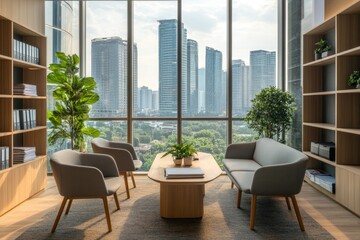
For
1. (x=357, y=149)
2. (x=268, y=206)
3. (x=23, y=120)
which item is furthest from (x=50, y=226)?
(x=357, y=149)

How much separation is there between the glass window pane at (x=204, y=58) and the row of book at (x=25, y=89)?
2.58 meters

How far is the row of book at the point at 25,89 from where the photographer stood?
432 cm

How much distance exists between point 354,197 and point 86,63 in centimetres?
484

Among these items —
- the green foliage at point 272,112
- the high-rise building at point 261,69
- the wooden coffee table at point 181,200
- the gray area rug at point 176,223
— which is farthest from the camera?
the high-rise building at point 261,69

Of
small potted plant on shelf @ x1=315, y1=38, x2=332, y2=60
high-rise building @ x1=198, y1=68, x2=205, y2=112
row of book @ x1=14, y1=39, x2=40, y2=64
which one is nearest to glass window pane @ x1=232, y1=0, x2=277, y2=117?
high-rise building @ x1=198, y1=68, x2=205, y2=112

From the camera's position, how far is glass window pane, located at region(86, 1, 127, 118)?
6145 millimetres

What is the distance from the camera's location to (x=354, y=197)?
379cm

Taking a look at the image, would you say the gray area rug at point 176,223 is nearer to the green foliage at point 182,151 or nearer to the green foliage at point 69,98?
the green foliage at point 182,151

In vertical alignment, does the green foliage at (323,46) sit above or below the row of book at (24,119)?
above

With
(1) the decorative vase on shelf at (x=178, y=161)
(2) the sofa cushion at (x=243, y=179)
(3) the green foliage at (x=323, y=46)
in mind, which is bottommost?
(2) the sofa cushion at (x=243, y=179)

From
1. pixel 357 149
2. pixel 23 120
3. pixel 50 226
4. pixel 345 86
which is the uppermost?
pixel 345 86

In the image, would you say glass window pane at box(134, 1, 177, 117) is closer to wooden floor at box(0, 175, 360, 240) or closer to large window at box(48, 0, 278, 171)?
large window at box(48, 0, 278, 171)

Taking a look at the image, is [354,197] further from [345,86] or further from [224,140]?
[224,140]

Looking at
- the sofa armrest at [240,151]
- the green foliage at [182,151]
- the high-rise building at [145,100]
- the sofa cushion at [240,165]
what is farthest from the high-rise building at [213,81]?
the green foliage at [182,151]
